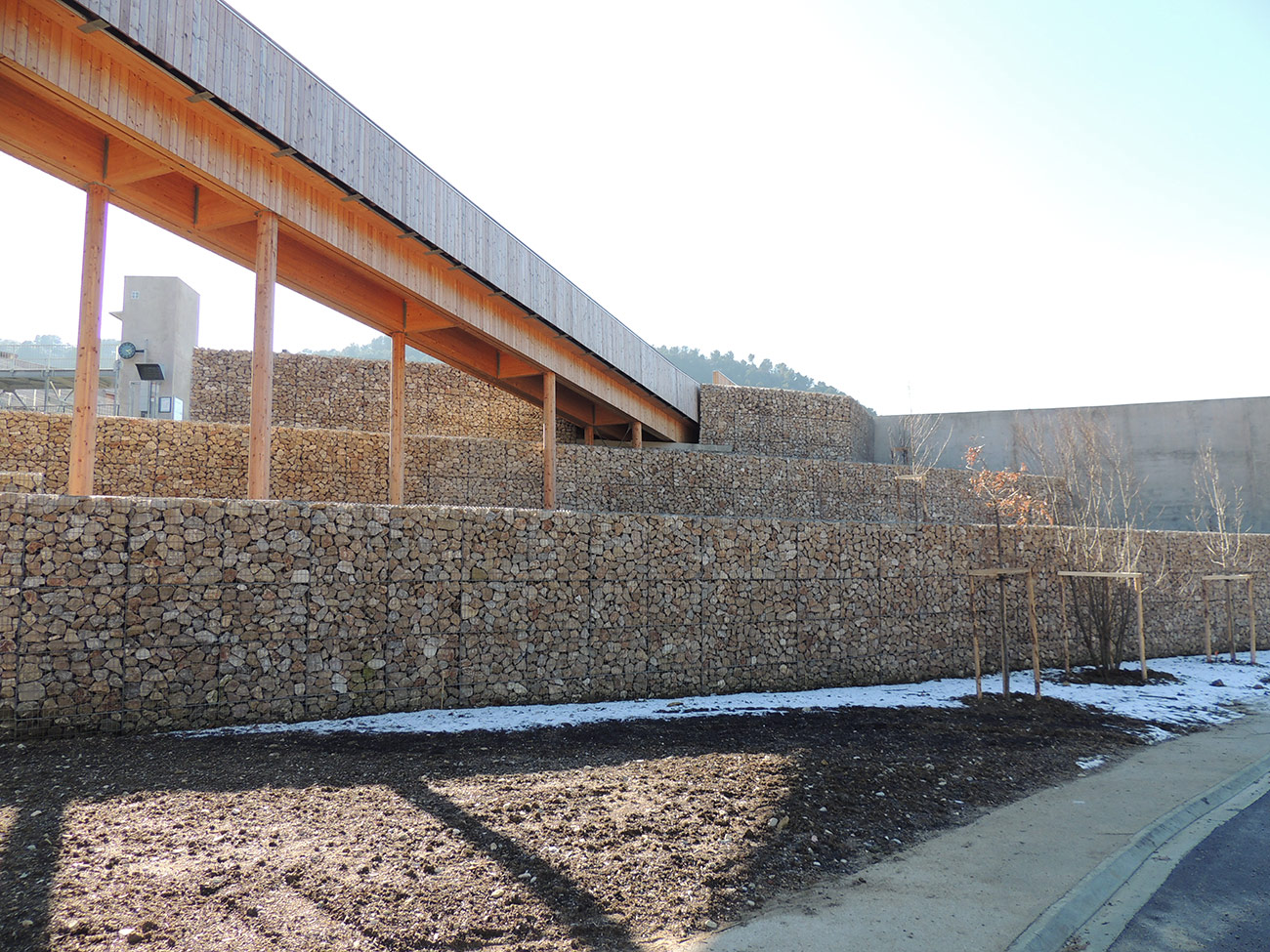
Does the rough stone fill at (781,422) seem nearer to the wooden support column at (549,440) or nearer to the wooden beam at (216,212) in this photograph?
the wooden support column at (549,440)

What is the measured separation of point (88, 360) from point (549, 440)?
8377 mm

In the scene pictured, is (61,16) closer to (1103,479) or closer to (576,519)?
(576,519)

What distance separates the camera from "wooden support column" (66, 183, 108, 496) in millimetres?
8594

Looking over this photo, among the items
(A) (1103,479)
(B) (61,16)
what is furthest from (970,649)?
(A) (1103,479)

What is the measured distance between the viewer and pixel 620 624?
1027cm

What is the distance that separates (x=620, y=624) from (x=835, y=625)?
368cm

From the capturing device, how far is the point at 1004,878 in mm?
4707

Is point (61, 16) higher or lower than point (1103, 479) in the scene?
higher

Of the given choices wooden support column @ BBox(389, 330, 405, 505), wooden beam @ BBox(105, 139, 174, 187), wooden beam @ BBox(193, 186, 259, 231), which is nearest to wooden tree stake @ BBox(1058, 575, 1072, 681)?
wooden support column @ BBox(389, 330, 405, 505)

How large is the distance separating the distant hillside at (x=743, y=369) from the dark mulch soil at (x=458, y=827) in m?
66.7

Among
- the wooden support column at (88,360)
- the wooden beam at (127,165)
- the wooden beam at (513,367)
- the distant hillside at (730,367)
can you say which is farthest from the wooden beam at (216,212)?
the distant hillside at (730,367)

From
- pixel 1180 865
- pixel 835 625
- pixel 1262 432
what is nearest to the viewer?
pixel 1180 865

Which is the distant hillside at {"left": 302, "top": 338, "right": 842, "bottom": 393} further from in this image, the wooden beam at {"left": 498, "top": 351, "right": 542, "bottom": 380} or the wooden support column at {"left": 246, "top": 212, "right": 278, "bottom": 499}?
the wooden support column at {"left": 246, "top": 212, "right": 278, "bottom": 499}

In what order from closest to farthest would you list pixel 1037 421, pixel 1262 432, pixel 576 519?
1. pixel 576 519
2. pixel 1262 432
3. pixel 1037 421
